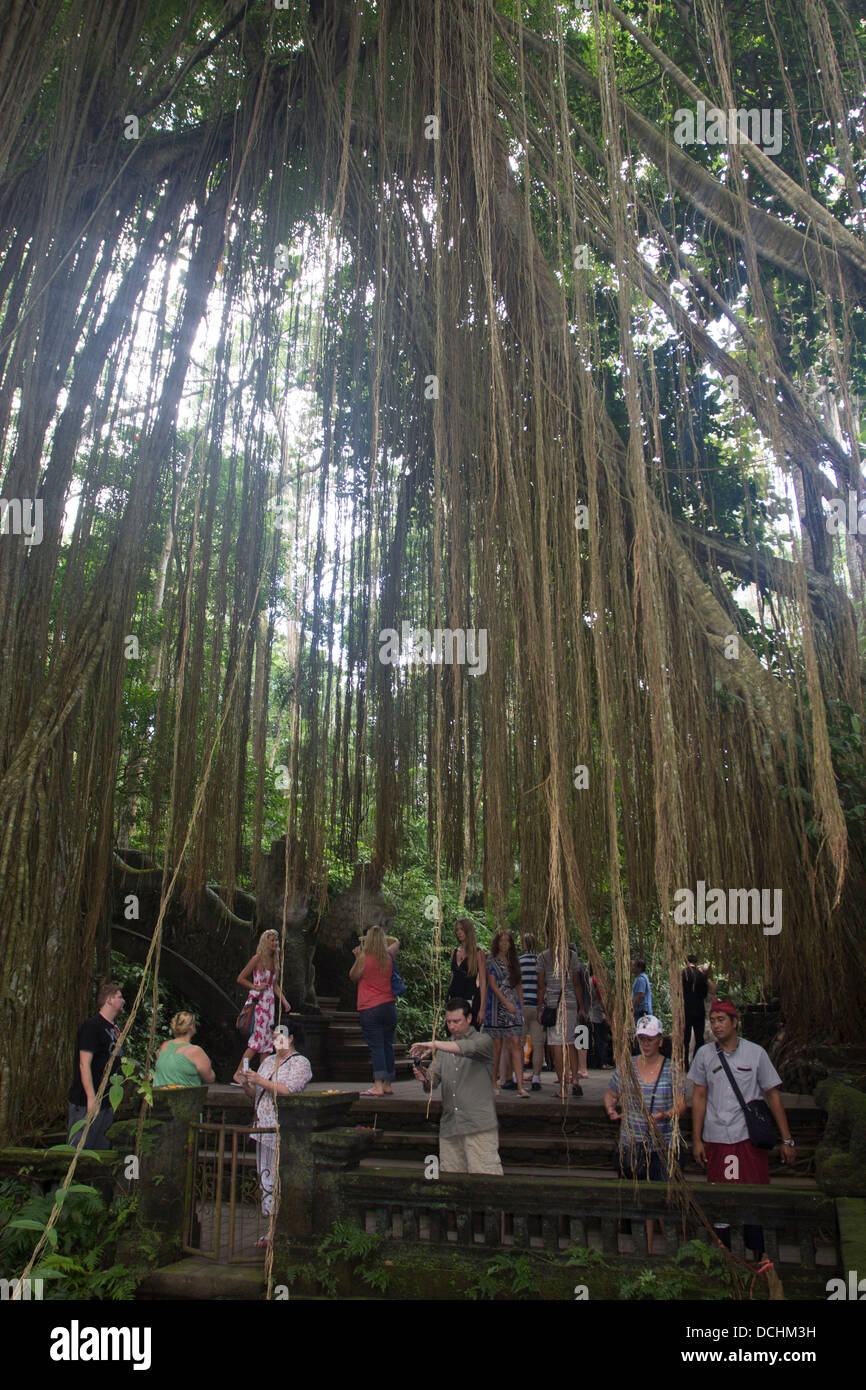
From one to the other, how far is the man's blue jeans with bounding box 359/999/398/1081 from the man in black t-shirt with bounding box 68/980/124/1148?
4.69ft

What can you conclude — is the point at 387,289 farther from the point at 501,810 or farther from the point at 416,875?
the point at 416,875

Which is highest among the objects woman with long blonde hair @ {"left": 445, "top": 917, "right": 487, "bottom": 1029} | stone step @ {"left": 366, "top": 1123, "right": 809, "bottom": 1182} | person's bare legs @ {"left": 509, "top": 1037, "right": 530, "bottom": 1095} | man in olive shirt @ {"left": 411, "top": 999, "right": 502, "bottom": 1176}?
woman with long blonde hair @ {"left": 445, "top": 917, "right": 487, "bottom": 1029}

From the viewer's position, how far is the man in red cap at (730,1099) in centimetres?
272

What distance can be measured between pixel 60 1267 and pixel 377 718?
2021 millimetres

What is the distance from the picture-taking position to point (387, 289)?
2.88m

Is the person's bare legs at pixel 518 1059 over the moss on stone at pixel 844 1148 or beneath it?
beneath

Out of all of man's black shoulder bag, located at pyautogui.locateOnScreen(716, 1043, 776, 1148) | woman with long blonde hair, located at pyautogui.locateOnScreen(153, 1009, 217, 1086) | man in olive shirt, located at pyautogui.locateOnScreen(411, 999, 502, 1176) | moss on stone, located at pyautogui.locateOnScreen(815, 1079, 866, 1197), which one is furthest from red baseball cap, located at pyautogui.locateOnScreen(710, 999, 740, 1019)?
woman with long blonde hair, located at pyautogui.locateOnScreen(153, 1009, 217, 1086)

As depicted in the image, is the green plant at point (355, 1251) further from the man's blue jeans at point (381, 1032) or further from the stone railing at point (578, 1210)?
the man's blue jeans at point (381, 1032)

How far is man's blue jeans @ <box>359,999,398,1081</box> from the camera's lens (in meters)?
4.47

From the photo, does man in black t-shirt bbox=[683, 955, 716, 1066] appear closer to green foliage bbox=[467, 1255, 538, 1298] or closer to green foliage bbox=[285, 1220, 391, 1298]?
green foliage bbox=[467, 1255, 538, 1298]

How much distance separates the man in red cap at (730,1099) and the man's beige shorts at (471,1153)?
75 centimetres

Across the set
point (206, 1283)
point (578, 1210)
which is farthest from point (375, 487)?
point (206, 1283)

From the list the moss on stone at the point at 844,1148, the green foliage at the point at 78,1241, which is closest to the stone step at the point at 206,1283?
the green foliage at the point at 78,1241
